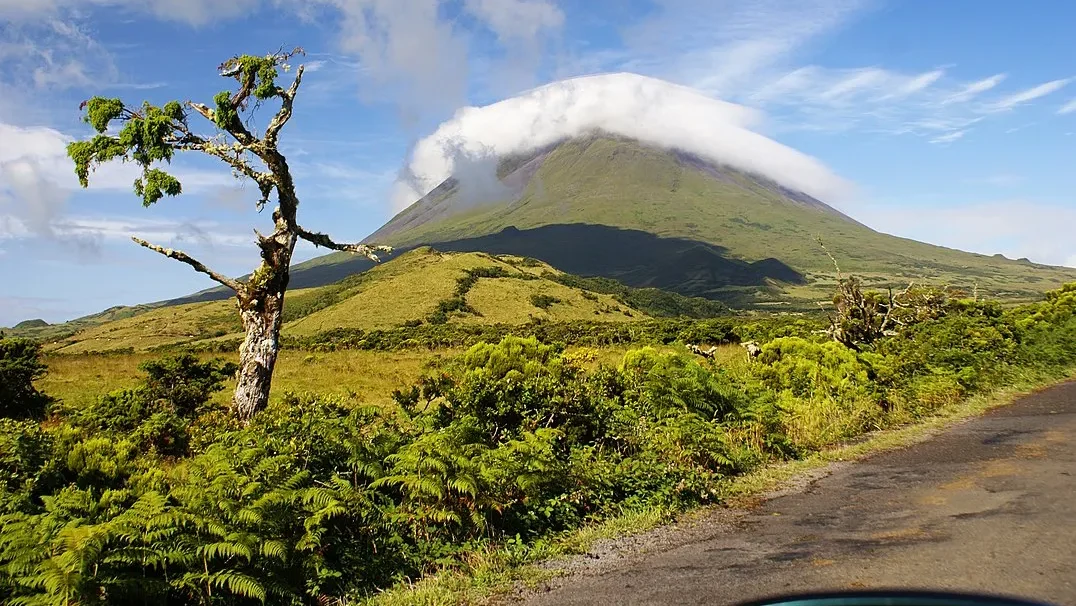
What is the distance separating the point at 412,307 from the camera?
391 feet

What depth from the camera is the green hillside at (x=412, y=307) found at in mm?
111312

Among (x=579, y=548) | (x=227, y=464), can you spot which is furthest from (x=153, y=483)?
(x=579, y=548)

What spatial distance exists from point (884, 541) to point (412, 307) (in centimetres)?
11562

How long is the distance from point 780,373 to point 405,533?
39.3 ft

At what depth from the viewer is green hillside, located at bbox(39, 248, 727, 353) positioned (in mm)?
111312

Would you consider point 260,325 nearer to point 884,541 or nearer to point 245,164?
point 245,164

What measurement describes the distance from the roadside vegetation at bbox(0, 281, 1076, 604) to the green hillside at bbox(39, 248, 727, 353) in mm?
92121

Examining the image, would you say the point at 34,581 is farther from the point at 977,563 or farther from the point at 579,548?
the point at 977,563

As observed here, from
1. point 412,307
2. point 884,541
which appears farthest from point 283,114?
point 412,307

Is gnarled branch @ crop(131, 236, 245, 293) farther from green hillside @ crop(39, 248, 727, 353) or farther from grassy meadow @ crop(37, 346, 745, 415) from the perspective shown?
green hillside @ crop(39, 248, 727, 353)

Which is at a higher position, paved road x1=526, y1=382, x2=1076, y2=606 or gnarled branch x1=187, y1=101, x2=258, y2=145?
gnarled branch x1=187, y1=101, x2=258, y2=145

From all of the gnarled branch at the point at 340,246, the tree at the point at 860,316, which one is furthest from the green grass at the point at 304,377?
the gnarled branch at the point at 340,246

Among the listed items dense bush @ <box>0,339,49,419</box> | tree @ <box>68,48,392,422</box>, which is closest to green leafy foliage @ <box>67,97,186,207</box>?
tree @ <box>68,48,392,422</box>

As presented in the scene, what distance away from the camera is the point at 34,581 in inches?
173
